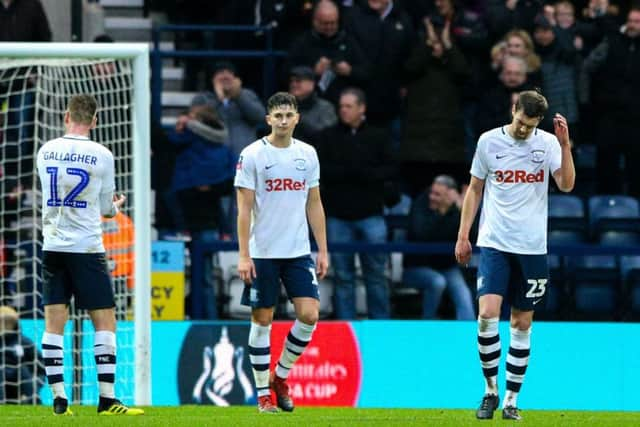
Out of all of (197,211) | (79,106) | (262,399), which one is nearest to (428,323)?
(197,211)

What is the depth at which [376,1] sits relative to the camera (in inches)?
702

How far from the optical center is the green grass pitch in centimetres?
1067

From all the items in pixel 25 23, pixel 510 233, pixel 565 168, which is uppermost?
pixel 25 23

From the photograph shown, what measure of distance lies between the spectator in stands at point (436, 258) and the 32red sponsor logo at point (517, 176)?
5070mm

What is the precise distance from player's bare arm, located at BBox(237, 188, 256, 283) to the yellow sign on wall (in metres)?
4.16

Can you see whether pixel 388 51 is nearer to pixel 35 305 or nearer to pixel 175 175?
pixel 175 175

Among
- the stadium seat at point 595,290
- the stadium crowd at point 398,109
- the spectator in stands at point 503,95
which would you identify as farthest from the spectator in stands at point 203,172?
the stadium seat at point 595,290

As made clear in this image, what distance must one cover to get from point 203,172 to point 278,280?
17.2 ft

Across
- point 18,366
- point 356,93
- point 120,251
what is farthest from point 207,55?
point 18,366

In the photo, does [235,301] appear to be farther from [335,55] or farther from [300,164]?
[300,164]

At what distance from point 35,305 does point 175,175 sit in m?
2.27

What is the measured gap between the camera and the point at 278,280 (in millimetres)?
12109

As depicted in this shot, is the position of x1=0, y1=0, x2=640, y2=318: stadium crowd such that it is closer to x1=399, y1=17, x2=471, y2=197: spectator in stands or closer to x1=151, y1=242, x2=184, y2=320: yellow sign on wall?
x1=399, y1=17, x2=471, y2=197: spectator in stands

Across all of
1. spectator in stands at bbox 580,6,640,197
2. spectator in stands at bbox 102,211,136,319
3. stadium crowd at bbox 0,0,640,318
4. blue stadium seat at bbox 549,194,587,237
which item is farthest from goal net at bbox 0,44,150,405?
spectator in stands at bbox 580,6,640,197
